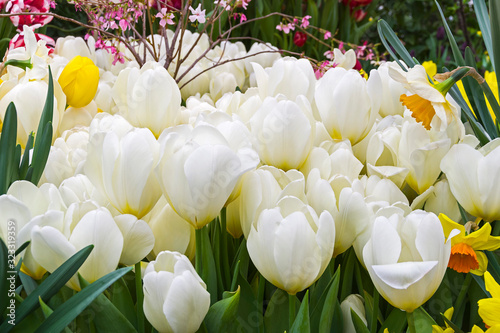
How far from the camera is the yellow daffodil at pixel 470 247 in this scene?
47cm

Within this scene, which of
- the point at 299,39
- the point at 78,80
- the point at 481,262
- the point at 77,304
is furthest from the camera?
the point at 299,39

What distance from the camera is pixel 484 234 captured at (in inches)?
18.4

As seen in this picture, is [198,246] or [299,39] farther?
[299,39]

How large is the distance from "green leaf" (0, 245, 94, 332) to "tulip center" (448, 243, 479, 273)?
1.00 feet

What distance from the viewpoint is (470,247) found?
1.55 ft

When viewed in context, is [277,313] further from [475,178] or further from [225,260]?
[475,178]

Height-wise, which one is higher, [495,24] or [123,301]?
[495,24]

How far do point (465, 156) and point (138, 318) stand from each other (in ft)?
1.11

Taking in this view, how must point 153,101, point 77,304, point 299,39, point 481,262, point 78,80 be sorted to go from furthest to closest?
point 299,39 < point 78,80 < point 153,101 < point 481,262 < point 77,304

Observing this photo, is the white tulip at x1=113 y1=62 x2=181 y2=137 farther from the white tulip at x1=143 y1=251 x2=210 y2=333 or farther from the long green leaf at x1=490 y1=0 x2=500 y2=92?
the long green leaf at x1=490 y1=0 x2=500 y2=92

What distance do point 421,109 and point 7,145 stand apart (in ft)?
1.31

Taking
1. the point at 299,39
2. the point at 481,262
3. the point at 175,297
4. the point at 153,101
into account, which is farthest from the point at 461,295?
the point at 299,39

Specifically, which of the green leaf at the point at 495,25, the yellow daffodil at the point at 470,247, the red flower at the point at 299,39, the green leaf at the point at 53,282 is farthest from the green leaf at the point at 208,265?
the red flower at the point at 299,39

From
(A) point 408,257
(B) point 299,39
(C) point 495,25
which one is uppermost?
(C) point 495,25
